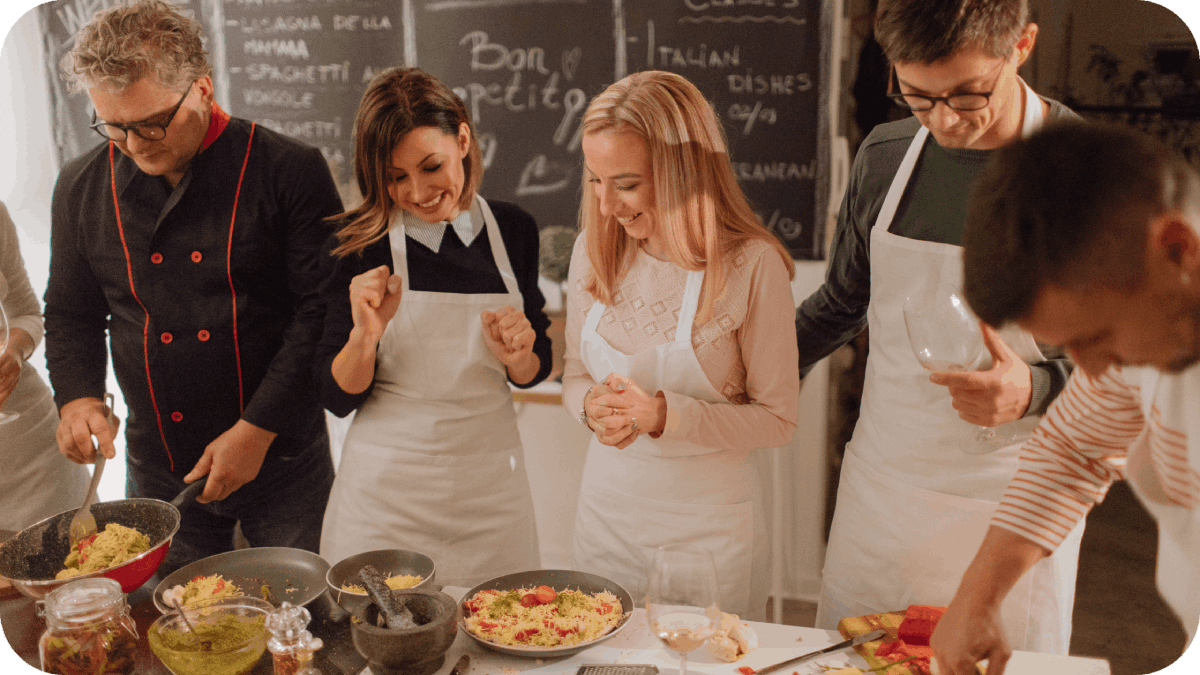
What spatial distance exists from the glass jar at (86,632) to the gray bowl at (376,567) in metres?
0.31

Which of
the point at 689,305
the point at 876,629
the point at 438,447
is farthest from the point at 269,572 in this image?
the point at 876,629

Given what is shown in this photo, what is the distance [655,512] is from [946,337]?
2.17ft

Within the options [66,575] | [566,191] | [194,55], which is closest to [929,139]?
[566,191]

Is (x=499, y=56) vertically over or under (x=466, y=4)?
under

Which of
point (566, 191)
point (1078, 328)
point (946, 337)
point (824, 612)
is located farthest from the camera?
point (566, 191)

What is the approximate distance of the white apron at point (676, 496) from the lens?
155cm

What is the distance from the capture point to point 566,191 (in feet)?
6.62

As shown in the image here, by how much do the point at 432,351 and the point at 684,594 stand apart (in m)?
0.86

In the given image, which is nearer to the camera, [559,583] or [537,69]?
[559,583]

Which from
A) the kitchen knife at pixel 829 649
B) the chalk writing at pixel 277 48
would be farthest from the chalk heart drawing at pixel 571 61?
the kitchen knife at pixel 829 649

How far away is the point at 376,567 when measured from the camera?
57.3 inches

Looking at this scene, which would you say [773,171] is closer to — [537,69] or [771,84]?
[771,84]

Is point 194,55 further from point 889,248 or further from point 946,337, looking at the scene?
point 946,337

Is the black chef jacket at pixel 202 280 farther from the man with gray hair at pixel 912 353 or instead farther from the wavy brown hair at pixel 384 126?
the man with gray hair at pixel 912 353
